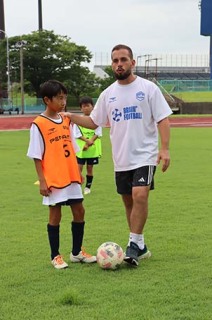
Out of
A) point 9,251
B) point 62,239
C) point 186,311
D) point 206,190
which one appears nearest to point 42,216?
point 62,239

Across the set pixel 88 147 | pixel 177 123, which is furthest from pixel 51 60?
pixel 88 147

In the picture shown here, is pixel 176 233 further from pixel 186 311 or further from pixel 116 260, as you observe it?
pixel 186 311

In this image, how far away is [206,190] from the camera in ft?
29.5

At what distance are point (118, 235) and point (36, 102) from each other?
54806 mm

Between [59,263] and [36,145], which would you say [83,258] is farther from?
[36,145]

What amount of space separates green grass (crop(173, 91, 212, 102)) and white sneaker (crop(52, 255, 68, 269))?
153 feet

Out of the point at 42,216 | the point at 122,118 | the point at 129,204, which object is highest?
the point at 122,118

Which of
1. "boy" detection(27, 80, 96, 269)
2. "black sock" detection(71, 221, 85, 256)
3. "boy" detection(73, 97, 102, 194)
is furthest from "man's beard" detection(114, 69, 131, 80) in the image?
"boy" detection(73, 97, 102, 194)

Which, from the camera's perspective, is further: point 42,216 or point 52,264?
point 42,216

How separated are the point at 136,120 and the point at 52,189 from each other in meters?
1.00

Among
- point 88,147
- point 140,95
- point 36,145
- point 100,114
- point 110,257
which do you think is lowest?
point 110,257

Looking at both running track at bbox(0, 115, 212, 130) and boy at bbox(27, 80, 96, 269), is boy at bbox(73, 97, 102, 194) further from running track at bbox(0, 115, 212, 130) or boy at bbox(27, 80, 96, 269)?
running track at bbox(0, 115, 212, 130)

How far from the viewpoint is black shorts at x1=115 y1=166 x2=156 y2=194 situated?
4.95 metres

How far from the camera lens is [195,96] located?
5269 centimetres
